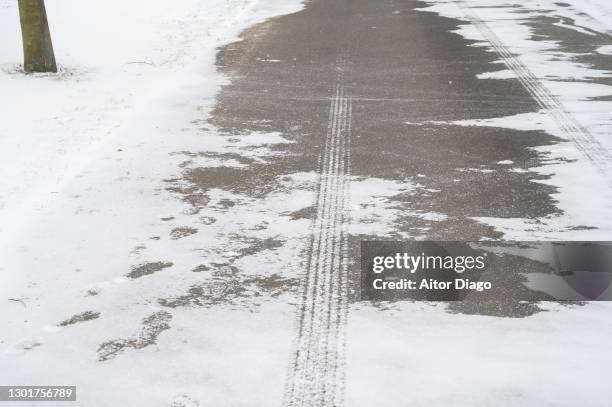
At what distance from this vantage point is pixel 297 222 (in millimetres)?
6527

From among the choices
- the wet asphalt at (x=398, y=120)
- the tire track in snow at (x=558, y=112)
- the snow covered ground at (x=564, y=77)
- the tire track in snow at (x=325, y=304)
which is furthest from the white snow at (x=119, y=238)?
the tire track in snow at (x=558, y=112)

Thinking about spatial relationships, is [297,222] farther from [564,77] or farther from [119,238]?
[564,77]

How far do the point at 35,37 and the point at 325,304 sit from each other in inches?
305

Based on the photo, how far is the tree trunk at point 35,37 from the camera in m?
10.9

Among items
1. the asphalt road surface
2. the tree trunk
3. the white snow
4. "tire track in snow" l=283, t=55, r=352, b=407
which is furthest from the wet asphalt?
the tree trunk

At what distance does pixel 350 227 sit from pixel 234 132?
295 cm

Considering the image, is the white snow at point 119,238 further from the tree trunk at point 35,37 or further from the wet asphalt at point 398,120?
the wet asphalt at point 398,120

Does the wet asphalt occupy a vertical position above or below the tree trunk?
below

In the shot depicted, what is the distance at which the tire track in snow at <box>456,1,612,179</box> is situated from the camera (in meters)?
7.90

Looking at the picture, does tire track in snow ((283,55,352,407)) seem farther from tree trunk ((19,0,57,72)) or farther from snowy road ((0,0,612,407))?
tree trunk ((19,0,57,72))

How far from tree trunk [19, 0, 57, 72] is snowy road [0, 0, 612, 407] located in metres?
0.36

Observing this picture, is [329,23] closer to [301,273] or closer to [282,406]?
[301,273]

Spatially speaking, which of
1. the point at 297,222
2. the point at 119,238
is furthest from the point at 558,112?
the point at 119,238

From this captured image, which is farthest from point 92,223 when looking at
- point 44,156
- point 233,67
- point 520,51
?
point 520,51
